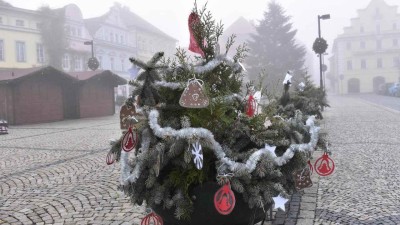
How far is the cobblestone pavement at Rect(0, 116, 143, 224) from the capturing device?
4.73 m

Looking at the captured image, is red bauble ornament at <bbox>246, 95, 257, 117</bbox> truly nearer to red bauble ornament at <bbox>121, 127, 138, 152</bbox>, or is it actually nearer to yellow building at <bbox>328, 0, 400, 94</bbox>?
red bauble ornament at <bbox>121, 127, 138, 152</bbox>

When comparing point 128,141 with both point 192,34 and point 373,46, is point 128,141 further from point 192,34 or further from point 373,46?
point 373,46

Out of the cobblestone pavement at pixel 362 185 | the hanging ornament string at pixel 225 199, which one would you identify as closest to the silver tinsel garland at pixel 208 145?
the hanging ornament string at pixel 225 199

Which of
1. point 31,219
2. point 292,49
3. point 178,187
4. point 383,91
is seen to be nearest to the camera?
point 178,187

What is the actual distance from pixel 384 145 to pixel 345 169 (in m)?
3.31

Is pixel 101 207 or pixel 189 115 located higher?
pixel 189 115

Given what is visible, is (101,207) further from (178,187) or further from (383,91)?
(383,91)

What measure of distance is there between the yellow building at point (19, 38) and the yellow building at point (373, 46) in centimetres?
4314

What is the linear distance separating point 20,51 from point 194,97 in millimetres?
39377

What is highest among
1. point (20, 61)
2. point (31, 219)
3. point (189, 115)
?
point (20, 61)

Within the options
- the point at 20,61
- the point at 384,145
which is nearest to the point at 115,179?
the point at 384,145

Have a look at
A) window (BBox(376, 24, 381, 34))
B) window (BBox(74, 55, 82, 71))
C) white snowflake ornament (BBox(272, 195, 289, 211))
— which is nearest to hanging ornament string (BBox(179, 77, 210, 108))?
white snowflake ornament (BBox(272, 195, 289, 211))

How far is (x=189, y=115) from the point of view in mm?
3320

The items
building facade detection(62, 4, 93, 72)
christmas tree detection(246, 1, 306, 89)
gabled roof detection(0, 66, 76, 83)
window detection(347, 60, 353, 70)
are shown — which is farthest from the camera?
window detection(347, 60, 353, 70)
